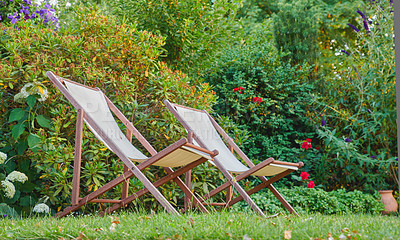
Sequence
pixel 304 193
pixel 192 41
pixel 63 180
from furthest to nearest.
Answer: pixel 192 41, pixel 304 193, pixel 63 180

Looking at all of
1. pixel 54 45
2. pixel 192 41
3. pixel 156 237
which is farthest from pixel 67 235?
pixel 192 41

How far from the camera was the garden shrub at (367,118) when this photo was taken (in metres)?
5.09

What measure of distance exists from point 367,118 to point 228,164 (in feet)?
8.60

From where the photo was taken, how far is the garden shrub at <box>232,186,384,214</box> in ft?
14.9

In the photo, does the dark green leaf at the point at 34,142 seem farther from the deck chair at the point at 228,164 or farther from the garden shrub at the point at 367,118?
the garden shrub at the point at 367,118

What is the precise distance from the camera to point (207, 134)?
4.25 metres

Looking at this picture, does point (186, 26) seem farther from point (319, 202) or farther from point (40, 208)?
point (40, 208)

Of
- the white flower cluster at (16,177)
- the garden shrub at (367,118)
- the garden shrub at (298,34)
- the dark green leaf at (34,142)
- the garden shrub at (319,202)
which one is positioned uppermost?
the garden shrub at (298,34)

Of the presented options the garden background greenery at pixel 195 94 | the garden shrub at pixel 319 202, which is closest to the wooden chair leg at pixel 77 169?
the garden background greenery at pixel 195 94

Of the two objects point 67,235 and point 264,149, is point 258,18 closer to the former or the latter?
point 264,149

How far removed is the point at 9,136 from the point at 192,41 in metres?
2.55

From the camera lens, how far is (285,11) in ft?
20.9

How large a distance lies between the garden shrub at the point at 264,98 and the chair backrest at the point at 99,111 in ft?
7.58

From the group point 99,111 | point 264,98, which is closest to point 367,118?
point 264,98
